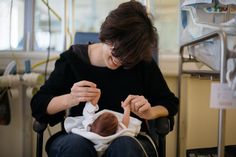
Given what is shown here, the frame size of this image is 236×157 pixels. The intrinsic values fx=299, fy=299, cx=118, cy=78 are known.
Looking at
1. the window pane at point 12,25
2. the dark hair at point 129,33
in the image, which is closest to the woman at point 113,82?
the dark hair at point 129,33

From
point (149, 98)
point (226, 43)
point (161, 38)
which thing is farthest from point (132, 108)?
point (161, 38)

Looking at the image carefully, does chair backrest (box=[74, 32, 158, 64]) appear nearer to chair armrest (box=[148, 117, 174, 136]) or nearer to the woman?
the woman

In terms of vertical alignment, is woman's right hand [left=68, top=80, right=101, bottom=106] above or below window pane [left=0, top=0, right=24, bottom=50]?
below

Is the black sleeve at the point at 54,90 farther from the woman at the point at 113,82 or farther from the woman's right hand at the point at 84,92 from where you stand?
the woman's right hand at the point at 84,92

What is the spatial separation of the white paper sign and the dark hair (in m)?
0.27

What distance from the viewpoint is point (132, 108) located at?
103 cm

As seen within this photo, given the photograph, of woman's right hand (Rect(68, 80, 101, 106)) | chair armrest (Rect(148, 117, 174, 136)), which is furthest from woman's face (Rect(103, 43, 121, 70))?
chair armrest (Rect(148, 117, 174, 136))

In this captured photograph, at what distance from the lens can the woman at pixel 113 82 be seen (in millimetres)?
940

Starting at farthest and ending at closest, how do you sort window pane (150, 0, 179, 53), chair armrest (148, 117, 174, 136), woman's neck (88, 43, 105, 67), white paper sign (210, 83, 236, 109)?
window pane (150, 0, 179, 53), woman's neck (88, 43, 105, 67), chair armrest (148, 117, 174, 136), white paper sign (210, 83, 236, 109)

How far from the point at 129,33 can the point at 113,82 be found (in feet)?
0.94

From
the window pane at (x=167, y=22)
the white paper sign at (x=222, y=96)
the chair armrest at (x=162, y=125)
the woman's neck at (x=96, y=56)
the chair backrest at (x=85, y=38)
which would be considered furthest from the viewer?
the window pane at (x=167, y=22)

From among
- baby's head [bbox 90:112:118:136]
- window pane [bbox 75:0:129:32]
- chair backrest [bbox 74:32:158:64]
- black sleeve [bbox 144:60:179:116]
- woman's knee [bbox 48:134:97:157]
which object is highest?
window pane [bbox 75:0:129:32]

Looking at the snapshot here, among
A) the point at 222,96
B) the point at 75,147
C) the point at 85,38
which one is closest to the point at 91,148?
the point at 75,147

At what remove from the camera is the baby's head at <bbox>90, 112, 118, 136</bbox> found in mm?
960
